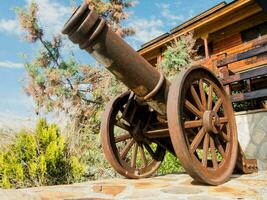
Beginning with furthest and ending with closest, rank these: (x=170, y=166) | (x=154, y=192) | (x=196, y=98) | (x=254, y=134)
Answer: (x=170, y=166)
(x=254, y=134)
(x=196, y=98)
(x=154, y=192)

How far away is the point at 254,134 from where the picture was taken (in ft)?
19.3

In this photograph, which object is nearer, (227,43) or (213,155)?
(213,155)

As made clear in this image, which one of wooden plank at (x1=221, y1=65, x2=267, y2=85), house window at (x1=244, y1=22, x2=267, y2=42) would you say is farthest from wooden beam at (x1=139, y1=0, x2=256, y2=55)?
wooden plank at (x1=221, y1=65, x2=267, y2=85)

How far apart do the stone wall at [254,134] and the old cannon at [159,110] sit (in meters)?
2.03

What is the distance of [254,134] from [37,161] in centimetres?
392

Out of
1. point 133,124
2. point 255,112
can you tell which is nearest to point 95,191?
point 133,124

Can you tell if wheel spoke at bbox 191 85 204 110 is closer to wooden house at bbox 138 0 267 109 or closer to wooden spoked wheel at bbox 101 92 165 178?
wooden spoked wheel at bbox 101 92 165 178

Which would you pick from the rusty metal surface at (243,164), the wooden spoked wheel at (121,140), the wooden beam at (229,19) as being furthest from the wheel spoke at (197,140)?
the wooden beam at (229,19)

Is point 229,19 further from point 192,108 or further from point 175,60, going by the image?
point 192,108

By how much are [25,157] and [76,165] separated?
2.78 ft

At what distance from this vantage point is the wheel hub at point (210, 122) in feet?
11.7

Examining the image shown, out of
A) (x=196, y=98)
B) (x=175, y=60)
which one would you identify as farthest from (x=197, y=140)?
(x=175, y=60)

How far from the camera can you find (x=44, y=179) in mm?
5008

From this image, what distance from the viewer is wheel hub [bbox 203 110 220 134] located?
3.56 metres
